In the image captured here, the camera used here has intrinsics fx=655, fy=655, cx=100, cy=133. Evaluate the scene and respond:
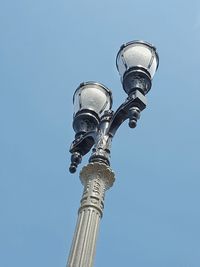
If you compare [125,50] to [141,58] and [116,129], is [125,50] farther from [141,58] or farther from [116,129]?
[116,129]

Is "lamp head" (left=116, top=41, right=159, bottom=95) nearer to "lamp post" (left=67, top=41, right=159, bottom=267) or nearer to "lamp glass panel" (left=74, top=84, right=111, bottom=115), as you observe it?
"lamp post" (left=67, top=41, right=159, bottom=267)

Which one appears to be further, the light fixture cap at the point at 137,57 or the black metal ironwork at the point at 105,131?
the light fixture cap at the point at 137,57

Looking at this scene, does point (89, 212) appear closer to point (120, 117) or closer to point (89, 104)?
point (120, 117)

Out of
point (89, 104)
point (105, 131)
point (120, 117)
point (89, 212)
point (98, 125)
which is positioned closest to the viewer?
point (89, 212)

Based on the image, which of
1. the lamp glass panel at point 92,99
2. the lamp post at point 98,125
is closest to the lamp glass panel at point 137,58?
the lamp post at point 98,125

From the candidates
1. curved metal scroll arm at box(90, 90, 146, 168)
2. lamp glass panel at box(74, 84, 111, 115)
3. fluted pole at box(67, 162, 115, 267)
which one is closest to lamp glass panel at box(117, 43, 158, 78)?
lamp glass panel at box(74, 84, 111, 115)

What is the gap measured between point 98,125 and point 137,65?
3.17ft

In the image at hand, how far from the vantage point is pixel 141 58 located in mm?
8766

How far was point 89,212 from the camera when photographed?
6.77 m

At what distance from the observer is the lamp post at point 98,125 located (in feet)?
21.3

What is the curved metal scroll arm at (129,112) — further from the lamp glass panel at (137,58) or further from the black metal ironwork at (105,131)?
the lamp glass panel at (137,58)

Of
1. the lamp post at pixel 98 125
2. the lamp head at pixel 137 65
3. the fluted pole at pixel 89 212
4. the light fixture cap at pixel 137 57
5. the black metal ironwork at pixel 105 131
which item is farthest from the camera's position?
the light fixture cap at pixel 137 57

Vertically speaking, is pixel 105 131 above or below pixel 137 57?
below

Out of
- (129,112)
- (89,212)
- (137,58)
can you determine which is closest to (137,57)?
(137,58)
